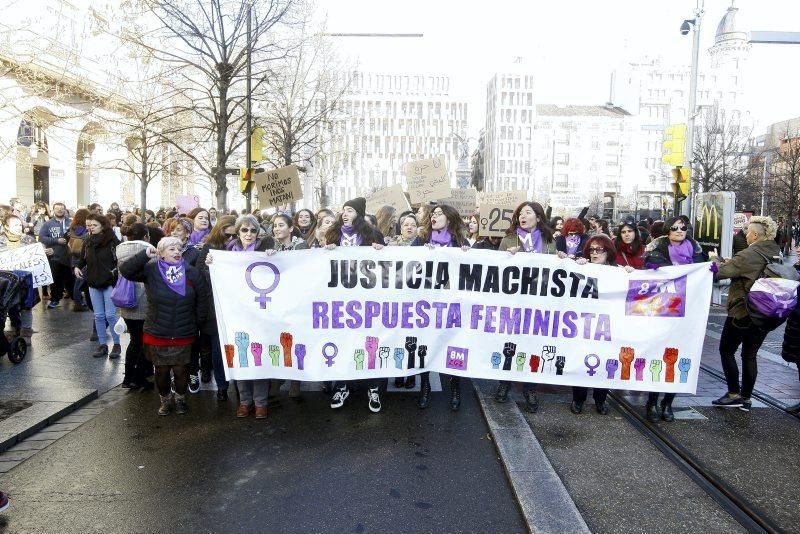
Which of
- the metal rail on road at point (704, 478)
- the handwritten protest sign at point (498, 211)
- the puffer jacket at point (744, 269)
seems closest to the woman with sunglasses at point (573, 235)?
the handwritten protest sign at point (498, 211)

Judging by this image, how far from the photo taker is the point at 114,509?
389 cm

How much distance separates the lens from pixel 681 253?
6539mm

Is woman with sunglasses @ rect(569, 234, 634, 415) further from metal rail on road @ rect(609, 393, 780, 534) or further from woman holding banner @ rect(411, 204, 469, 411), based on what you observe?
woman holding banner @ rect(411, 204, 469, 411)

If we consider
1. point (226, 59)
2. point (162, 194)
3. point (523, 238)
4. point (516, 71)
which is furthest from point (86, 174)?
point (516, 71)

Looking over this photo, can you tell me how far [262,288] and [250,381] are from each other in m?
0.99

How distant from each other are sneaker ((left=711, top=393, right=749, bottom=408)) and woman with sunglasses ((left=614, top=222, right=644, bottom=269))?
1675mm

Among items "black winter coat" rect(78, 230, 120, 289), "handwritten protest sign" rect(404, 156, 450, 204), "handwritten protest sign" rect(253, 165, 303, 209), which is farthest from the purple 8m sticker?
"handwritten protest sign" rect(253, 165, 303, 209)

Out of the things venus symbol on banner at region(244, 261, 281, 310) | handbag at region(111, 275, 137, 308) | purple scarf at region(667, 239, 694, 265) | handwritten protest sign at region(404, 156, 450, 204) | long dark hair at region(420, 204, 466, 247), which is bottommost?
handbag at region(111, 275, 137, 308)

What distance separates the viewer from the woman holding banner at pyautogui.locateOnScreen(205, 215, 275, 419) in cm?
559

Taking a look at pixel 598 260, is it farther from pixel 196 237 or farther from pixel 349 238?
pixel 196 237

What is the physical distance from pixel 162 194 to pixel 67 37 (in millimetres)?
18520

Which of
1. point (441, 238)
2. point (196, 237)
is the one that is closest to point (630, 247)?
point (441, 238)

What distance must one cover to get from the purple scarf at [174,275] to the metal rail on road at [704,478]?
437 cm

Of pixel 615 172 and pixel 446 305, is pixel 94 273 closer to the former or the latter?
pixel 446 305
